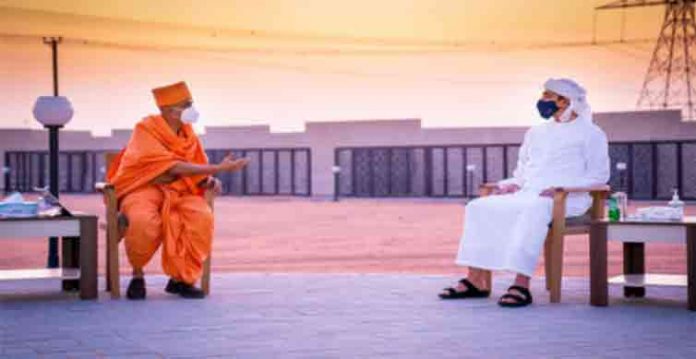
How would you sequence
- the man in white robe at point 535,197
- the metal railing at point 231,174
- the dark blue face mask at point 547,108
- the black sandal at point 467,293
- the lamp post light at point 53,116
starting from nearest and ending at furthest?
1. the man in white robe at point 535,197
2. the black sandal at point 467,293
3. the dark blue face mask at point 547,108
4. the lamp post light at point 53,116
5. the metal railing at point 231,174

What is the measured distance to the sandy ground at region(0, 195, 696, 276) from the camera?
31.0 feet

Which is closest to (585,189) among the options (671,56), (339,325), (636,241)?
(636,241)

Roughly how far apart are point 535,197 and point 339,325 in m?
1.46

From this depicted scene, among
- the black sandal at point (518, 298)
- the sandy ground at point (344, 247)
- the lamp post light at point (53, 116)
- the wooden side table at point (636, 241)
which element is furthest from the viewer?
the sandy ground at point (344, 247)

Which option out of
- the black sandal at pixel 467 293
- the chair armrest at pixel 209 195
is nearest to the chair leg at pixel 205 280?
the chair armrest at pixel 209 195

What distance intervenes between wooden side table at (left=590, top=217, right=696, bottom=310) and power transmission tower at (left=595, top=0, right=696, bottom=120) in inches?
763

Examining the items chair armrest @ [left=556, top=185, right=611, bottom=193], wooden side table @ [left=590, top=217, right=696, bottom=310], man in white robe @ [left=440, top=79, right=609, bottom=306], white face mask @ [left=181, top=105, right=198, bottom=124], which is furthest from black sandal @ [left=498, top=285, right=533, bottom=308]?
white face mask @ [left=181, top=105, right=198, bottom=124]

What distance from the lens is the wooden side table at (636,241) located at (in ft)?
19.2

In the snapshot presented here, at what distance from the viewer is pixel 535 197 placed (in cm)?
633

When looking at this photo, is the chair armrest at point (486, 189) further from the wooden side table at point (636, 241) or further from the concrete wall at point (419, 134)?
the concrete wall at point (419, 134)

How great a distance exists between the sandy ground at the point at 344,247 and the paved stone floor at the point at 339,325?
2.36 metres

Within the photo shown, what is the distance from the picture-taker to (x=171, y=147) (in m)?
6.78

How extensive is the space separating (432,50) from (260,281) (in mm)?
20061

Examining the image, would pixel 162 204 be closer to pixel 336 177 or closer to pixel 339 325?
pixel 339 325
